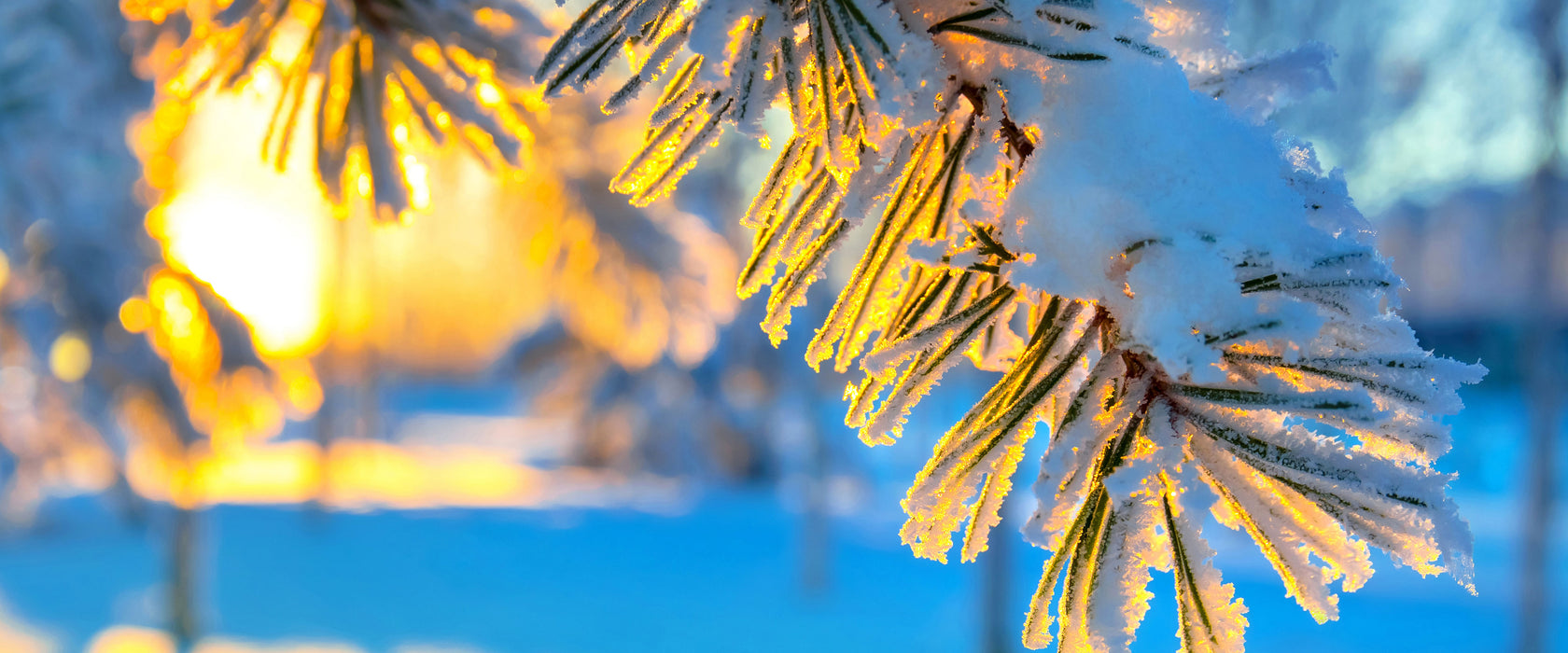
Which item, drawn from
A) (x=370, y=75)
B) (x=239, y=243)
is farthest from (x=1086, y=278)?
(x=239, y=243)

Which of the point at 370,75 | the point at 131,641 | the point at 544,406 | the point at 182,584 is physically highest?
the point at 544,406

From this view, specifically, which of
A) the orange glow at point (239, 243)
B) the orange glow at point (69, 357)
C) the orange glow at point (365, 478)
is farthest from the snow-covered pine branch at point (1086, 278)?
the orange glow at point (365, 478)

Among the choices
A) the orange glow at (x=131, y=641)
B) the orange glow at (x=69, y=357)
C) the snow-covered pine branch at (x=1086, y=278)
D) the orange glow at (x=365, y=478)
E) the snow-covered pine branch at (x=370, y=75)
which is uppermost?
the orange glow at (x=365, y=478)

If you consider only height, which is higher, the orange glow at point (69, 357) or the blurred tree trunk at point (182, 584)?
the orange glow at point (69, 357)

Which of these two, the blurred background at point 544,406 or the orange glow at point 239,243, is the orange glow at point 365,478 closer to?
the blurred background at point 544,406

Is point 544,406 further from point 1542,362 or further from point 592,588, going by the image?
point 1542,362

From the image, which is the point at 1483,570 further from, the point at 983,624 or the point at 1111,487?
the point at 1111,487

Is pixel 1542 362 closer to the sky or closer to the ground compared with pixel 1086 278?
closer to the sky
